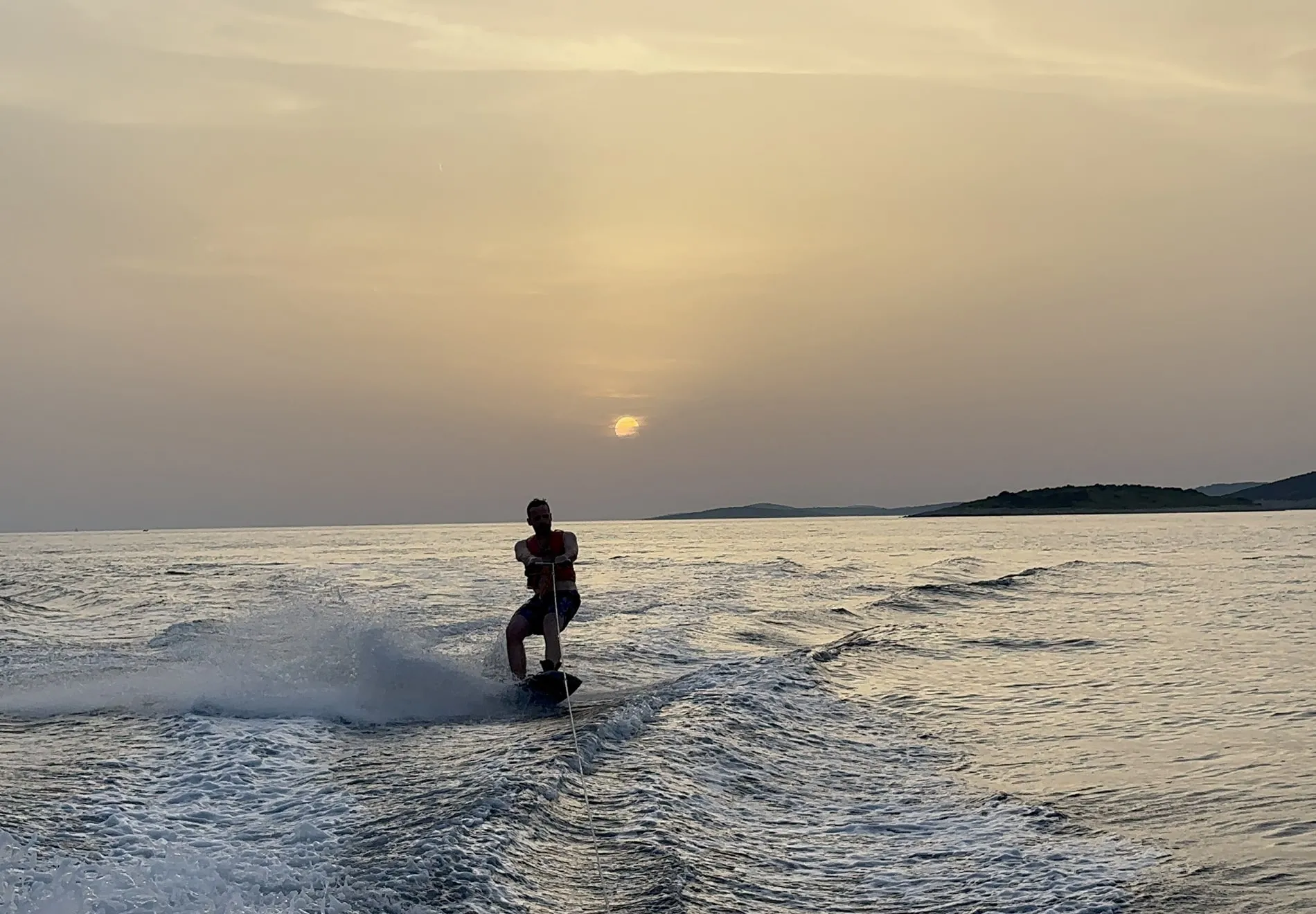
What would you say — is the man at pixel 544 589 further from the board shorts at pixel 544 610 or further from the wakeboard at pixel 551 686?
the wakeboard at pixel 551 686

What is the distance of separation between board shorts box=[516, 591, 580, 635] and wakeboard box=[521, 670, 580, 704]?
0.87m

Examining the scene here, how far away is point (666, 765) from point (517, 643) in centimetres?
478

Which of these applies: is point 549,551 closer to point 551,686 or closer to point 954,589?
point 551,686

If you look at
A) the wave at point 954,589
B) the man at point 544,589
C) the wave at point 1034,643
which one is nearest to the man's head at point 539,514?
the man at point 544,589

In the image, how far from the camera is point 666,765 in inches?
383

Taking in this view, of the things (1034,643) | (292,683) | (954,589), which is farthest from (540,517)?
(954,589)

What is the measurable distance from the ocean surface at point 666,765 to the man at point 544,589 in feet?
2.10

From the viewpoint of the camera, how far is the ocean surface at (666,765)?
6574mm

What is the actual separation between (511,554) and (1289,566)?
117ft

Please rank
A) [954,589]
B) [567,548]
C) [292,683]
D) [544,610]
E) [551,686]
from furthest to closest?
[954,589] → [567,548] → [544,610] → [292,683] → [551,686]

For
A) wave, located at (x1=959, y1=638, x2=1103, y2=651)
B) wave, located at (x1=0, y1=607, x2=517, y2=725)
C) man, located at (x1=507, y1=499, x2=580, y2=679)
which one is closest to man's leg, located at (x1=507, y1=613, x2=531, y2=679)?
man, located at (x1=507, y1=499, x2=580, y2=679)

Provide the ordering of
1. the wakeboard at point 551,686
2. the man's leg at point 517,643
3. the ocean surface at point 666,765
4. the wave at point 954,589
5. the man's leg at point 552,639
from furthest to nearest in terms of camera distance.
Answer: the wave at point 954,589, the man's leg at point 517,643, the man's leg at point 552,639, the wakeboard at point 551,686, the ocean surface at point 666,765

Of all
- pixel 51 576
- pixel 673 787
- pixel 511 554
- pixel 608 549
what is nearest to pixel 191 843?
pixel 673 787

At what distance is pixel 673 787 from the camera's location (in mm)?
8961
